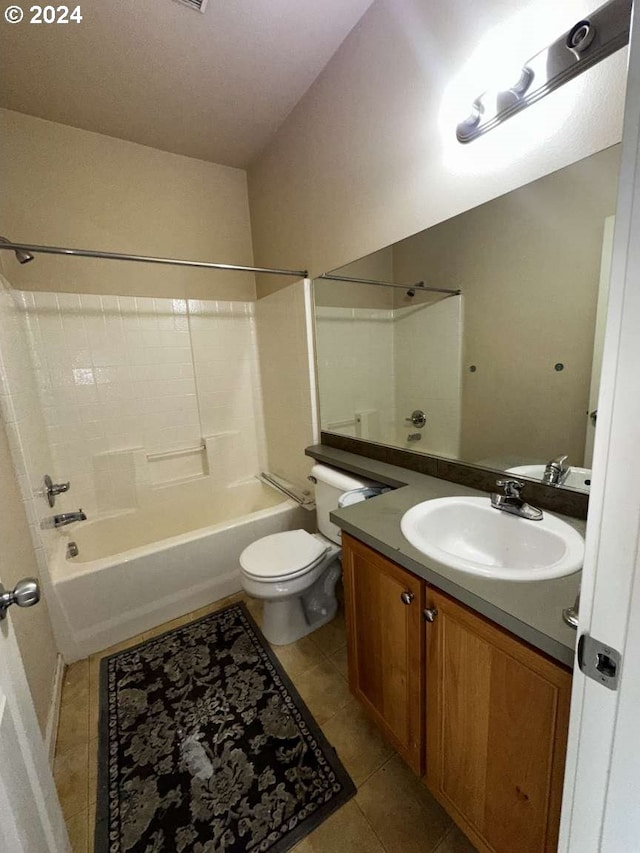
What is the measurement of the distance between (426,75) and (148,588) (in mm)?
2458

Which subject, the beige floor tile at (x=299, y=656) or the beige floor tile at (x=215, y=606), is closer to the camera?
the beige floor tile at (x=299, y=656)

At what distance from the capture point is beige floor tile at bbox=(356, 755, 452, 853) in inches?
37.3

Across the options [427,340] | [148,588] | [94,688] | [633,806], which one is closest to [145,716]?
[94,688]

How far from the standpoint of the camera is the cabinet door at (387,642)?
0.90 m

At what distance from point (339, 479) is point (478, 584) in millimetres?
950

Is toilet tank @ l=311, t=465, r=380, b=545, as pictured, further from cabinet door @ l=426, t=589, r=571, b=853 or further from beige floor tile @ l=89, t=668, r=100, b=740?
beige floor tile @ l=89, t=668, r=100, b=740

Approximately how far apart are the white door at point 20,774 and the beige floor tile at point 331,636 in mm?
1023

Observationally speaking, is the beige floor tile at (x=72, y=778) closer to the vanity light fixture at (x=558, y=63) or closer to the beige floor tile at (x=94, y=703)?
the beige floor tile at (x=94, y=703)

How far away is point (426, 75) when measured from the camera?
117 cm

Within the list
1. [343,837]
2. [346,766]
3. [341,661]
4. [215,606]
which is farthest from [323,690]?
[215,606]

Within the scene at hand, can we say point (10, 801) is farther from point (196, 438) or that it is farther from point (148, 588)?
point (196, 438)

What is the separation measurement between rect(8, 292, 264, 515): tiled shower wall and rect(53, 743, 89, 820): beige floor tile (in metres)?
1.25

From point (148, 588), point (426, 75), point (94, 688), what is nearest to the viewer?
point (426, 75)

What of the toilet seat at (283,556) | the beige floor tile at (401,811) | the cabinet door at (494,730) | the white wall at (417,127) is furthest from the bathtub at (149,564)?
the white wall at (417,127)
